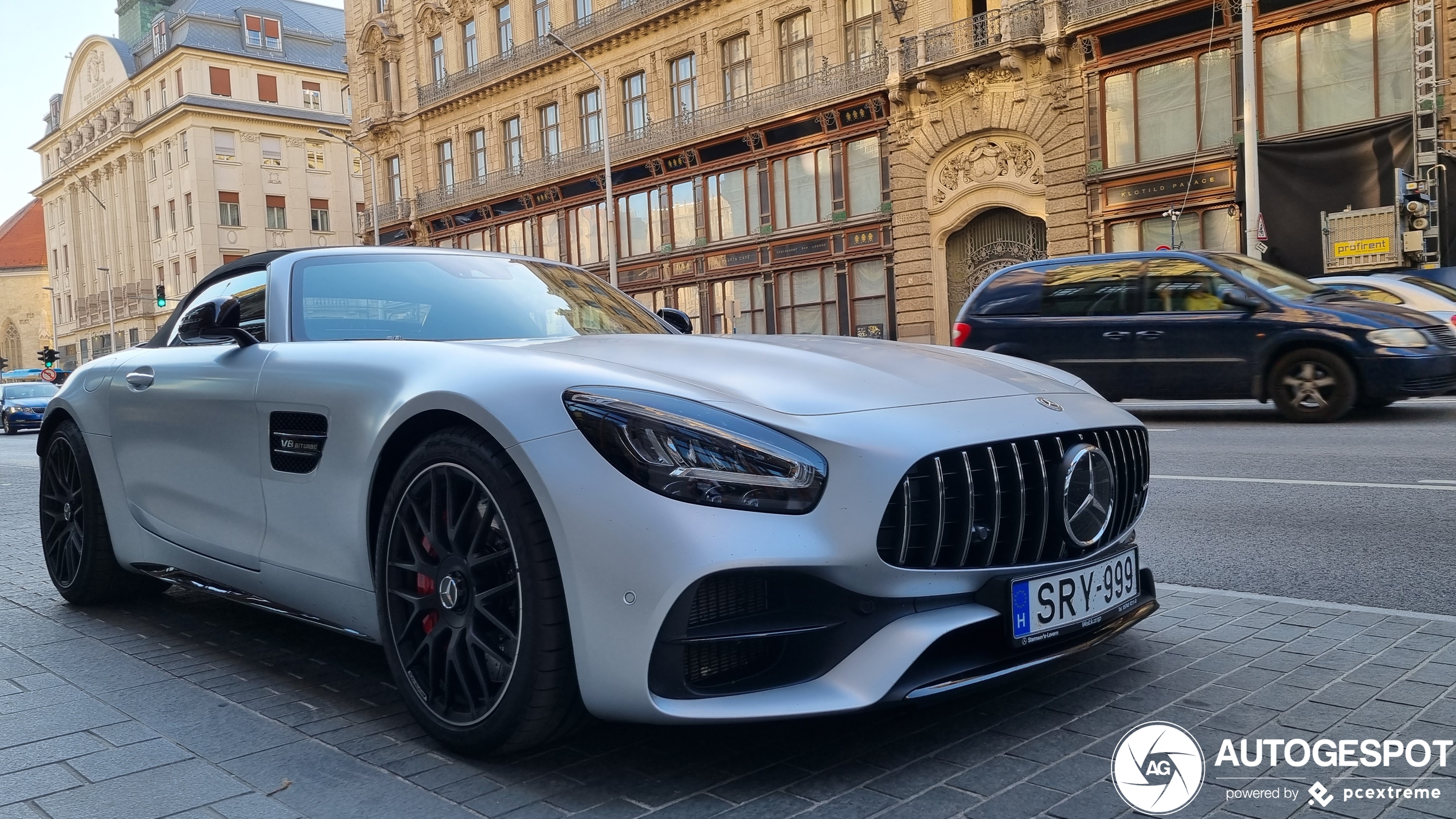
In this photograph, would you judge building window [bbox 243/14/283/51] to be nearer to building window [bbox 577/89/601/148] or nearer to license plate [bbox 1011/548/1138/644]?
building window [bbox 577/89/601/148]

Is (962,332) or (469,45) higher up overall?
(469,45)

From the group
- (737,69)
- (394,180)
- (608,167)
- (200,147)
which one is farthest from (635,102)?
(200,147)

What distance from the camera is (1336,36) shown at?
20.6 m

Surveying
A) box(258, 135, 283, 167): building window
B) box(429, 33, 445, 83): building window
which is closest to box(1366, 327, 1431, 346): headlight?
box(429, 33, 445, 83): building window

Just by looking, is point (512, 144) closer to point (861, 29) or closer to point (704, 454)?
point (861, 29)

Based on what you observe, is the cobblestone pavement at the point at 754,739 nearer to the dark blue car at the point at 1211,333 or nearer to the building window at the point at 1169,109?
the dark blue car at the point at 1211,333

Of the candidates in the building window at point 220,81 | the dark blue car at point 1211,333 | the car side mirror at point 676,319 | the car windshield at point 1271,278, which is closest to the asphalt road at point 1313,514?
the dark blue car at point 1211,333

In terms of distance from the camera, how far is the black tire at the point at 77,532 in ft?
14.7

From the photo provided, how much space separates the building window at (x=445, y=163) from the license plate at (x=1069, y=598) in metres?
41.5

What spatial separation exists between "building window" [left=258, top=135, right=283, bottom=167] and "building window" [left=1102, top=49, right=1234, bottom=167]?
175 ft

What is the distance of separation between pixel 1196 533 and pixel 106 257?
8087cm

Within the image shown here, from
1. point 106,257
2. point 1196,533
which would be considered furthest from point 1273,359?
point 106,257

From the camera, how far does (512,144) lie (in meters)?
39.2

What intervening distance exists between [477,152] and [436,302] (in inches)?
1536
